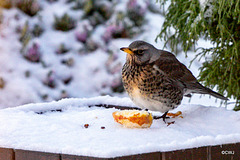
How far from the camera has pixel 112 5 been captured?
5.35 meters

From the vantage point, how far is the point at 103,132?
2115 millimetres

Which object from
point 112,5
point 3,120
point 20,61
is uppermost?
point 112,5

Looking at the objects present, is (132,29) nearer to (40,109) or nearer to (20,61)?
(20,61)

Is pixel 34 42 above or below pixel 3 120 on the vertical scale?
above

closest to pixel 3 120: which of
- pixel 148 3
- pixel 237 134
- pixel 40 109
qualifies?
pixel 40 109

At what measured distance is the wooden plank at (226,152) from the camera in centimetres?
203

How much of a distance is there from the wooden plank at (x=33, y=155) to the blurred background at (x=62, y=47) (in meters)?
2.50

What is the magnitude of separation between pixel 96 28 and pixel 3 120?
2981 mm

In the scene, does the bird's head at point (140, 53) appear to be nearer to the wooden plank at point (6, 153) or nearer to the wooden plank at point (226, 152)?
the wooden plank at point (226, 152)

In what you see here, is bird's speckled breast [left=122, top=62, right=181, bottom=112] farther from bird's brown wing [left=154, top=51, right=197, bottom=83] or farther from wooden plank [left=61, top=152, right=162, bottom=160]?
wooden plank [left=61, top=152, right=162, bottom=160]

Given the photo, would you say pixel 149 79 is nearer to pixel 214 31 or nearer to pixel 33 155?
pixel 33 155

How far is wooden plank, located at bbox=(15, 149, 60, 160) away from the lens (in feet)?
6.08

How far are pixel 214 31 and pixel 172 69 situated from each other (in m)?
0.73

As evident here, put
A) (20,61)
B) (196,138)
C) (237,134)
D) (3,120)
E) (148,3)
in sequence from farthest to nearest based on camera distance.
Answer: (148,3) → (20,61) → (3,120) → (237,134) → (196,138)
